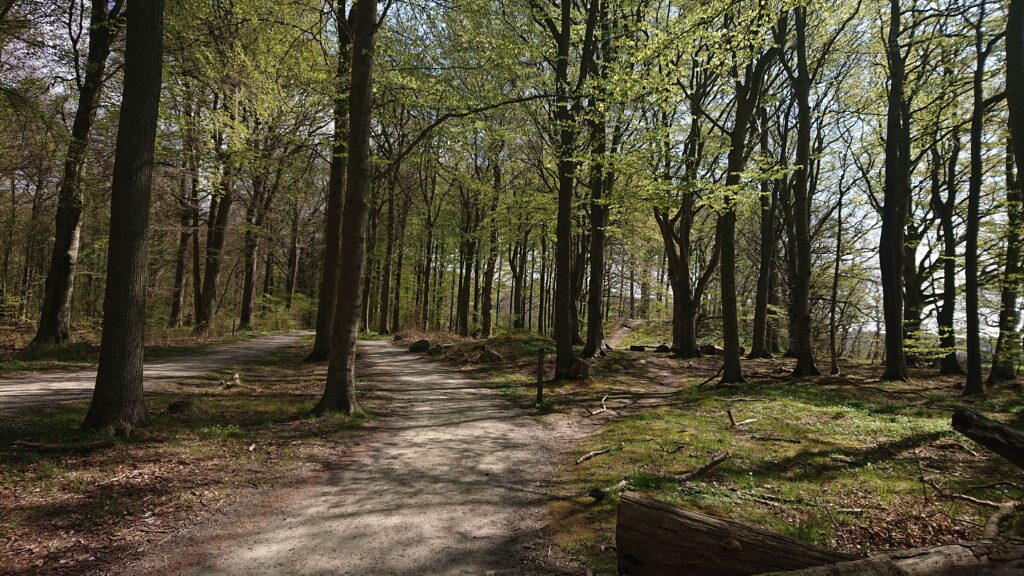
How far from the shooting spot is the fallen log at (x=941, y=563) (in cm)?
251

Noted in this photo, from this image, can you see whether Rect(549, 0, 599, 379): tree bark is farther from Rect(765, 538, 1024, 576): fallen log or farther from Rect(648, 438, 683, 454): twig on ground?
Rect(765, 538, 1024, 576): fallen log

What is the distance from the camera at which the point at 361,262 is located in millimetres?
8766

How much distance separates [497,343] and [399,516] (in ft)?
51.3

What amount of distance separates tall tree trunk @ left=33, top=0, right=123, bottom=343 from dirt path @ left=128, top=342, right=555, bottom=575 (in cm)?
1231

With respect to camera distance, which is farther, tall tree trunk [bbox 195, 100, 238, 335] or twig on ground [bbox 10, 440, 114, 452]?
tall tree trunk [bbox 195, 100, 238, 335]

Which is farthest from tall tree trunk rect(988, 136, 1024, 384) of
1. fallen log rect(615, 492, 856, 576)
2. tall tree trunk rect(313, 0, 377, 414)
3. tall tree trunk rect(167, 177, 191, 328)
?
tall tree trunk rect(167, 177, 191, 328)

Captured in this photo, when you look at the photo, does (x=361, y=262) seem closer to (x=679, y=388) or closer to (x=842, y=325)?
(x=679, y=388)

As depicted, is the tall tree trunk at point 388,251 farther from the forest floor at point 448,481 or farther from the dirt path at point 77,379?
the forest floor at point 448,481

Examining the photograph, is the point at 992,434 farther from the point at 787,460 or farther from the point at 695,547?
the point at 787,460

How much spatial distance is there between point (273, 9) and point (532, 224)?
618 inches

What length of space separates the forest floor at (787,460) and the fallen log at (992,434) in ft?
4.23

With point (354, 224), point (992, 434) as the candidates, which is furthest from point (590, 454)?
point (354, 224)

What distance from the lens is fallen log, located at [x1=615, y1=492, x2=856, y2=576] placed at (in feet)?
9.34

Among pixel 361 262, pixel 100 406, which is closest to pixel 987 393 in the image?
pixel 361 262
